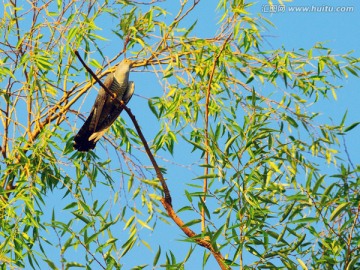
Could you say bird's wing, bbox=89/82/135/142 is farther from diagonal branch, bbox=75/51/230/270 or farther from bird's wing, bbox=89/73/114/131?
diagonal branch, bbox=75/51/230/270

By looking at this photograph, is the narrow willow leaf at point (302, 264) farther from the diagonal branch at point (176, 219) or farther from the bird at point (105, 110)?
the bird at point (105, 110)

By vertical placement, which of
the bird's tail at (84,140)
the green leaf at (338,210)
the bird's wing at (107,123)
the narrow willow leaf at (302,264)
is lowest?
the narrow willow leaf at (302,264)

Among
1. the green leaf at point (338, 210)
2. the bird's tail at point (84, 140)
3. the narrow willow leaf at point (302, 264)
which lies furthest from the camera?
the bird's tail at point (84, 140)

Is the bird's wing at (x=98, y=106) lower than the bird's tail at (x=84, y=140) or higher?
higher

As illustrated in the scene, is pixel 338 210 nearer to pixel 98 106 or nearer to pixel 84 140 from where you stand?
pixel 84 140

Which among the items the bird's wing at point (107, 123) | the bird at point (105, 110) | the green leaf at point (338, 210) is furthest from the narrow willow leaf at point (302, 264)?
the bird's wing at point (107, 123)

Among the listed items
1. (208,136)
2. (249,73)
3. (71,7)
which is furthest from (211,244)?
(71,7)

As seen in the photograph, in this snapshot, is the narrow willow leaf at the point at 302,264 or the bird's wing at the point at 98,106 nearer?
the narrow willow leaf at the point at 302,264

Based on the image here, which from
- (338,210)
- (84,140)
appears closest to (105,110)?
(84,140)

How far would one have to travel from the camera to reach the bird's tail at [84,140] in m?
6.51

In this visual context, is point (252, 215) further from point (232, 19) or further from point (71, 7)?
point (71, 7)

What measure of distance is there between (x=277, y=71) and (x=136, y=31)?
1033mm

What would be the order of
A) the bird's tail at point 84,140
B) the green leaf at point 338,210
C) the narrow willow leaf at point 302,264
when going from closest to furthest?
the green leaf at point 338,210 < the narrow willow leaf at point 302,264 < the bird's tail at point 84,140

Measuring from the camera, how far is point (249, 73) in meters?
6.43
